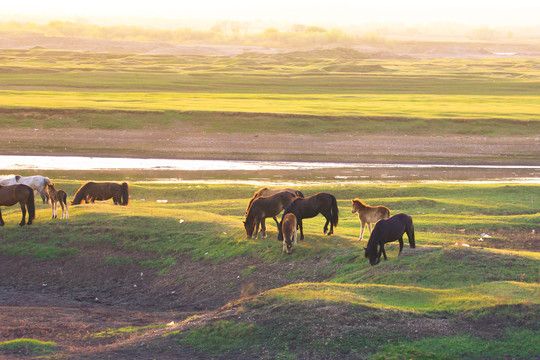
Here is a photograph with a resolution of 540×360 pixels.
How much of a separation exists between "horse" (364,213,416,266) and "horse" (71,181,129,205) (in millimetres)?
12488

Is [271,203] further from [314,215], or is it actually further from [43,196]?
[43,196]

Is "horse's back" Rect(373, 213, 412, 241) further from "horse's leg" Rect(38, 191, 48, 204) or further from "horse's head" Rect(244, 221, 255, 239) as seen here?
"horse's leg" Rect(38, 191, 48, 204)

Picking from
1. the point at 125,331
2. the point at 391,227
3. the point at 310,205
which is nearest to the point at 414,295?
the point at 391,227

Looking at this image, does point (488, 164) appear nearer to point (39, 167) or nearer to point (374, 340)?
point (39, 167)

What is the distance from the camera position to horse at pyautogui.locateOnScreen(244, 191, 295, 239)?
18972mm

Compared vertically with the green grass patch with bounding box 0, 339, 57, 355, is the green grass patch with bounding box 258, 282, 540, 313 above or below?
above

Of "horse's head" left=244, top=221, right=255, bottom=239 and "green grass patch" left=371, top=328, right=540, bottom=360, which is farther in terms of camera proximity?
"horse's head" left=244, top=221, right=255, bottom=239

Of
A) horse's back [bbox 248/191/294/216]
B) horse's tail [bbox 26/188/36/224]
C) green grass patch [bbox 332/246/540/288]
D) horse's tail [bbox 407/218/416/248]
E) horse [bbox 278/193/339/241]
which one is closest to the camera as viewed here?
green grass patch [bbox 332/246/540/288]

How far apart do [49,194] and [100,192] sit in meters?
3.64

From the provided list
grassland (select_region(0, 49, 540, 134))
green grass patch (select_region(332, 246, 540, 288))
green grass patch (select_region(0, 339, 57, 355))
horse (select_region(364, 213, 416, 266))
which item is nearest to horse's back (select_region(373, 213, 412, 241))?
horse (select_region(364, 213, 416, 266))

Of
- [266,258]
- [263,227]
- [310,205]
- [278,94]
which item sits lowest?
[266,258]

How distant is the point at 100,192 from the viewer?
25797mm

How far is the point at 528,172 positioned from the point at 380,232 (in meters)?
29.7

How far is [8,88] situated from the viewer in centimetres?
8288
